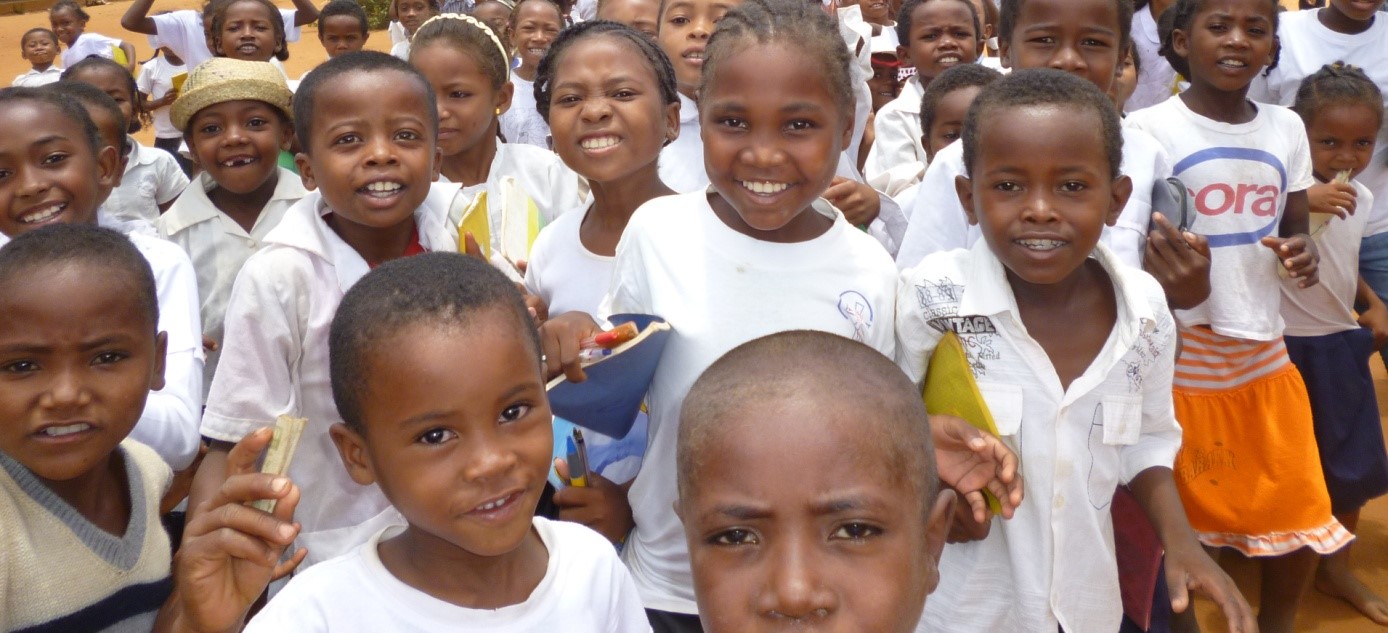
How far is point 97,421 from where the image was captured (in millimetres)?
1694

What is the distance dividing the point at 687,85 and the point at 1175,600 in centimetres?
207

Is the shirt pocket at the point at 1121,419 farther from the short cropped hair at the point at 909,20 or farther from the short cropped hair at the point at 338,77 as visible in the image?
the short cropped hair at the point at 909,20

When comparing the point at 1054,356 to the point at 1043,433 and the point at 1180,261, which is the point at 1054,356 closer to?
the point at 1043,433

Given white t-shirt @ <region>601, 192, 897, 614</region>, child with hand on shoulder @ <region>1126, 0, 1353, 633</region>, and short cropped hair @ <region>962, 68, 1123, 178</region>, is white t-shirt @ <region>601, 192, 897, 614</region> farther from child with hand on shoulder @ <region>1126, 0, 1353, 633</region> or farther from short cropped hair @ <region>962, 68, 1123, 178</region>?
child with hand on shoulder @ <region>1126, 0, 1353, 633</region>

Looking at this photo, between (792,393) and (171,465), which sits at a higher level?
(792,393)

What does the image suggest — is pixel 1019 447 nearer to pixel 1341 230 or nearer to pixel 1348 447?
pixel 1348 447

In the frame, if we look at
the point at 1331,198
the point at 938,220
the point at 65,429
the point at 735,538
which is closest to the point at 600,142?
the point at 938,220

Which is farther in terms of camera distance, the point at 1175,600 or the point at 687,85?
the point at 687,85

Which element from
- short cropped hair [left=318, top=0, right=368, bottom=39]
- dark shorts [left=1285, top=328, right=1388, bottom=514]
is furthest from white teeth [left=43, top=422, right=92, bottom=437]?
short cropped hair [left=318, top=0, right=368, bottom=39]

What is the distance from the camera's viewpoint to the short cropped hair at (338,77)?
7.93ft

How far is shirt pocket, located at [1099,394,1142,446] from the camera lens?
1990 millimetres

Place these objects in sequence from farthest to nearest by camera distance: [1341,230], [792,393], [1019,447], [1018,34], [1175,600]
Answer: [1341,230] → [1018,34] → [1019,447] → [1175,600] → [792,393]

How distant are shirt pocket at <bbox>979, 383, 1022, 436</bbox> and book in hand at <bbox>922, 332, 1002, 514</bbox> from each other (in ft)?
0.07

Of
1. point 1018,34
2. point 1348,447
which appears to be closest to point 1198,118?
point 1018,34
